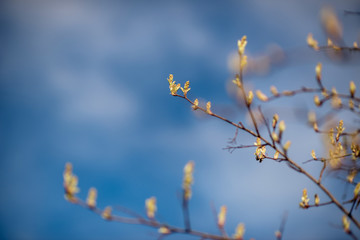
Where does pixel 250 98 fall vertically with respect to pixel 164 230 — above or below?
above

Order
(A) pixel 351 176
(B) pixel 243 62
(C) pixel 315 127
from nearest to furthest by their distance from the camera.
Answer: (B) pixel 243 62, (C) pixel 315 127, (A) pixel 351 176

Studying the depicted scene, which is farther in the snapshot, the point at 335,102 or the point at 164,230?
the point at 335,102

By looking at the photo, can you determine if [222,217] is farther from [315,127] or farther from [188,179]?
[315,127]

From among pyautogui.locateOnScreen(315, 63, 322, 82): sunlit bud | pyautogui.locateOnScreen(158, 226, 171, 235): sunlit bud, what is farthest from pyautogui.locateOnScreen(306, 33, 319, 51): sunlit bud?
pyautogui.locateOnScreen(158, 226, 171, 235): sunlit bud

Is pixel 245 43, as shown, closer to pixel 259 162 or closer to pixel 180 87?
pixel 180 87

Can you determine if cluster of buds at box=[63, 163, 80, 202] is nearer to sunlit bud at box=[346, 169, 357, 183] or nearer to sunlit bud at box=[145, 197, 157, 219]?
sunlit bud at box=[145, 197, 157, 219]

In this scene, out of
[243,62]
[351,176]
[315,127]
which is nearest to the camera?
[243,62]

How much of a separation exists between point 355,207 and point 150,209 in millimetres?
1842

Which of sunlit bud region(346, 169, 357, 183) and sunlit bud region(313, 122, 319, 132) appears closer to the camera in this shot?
sunlit bud region(313, 122, 319, 132)

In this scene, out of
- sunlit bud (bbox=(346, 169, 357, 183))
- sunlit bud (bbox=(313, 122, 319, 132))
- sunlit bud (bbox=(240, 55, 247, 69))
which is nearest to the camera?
sunlit bud (bbox=(240, 55, 247, 69))

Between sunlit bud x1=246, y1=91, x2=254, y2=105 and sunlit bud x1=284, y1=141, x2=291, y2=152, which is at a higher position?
sunlit bud x1=246, y1=91, x2=254, y2=105

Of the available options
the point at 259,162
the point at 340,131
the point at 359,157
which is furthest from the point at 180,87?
the point at 359,157

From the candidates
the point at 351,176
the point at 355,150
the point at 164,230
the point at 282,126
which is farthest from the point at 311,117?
the point at 164,230

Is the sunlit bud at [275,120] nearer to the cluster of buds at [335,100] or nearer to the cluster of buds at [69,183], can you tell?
the cluster of buds at [335,100]
